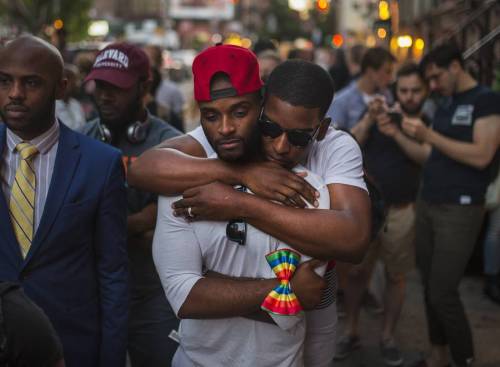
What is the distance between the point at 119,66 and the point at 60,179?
3.89ft

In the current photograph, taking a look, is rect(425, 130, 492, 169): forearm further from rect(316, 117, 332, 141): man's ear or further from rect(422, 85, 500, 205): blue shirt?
rect(316, 117, 332, 141): man's ear

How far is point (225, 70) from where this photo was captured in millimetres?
2447

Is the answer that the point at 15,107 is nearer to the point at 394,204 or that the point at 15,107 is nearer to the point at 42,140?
the point at 42,140

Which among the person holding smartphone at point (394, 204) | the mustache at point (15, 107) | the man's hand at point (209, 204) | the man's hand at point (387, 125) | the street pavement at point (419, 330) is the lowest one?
the street pavement at point (419, 330)

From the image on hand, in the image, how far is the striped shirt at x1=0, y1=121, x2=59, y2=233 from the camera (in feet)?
9.55

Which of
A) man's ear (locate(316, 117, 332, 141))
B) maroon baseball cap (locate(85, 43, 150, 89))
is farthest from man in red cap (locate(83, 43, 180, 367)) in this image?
man's ear (locate(316, 117, 332, 141))

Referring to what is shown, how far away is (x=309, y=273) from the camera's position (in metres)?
2.43

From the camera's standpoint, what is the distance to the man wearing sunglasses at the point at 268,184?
8.00ft

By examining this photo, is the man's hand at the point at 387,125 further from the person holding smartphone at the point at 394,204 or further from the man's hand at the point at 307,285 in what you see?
the man's hand at the point at 307,285

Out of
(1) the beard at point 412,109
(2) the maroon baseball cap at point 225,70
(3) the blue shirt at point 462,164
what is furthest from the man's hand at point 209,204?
(1) the beard at point 412,109

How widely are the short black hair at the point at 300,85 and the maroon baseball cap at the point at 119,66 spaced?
1529 mm

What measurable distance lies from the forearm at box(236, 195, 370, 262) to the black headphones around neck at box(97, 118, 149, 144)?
5.25 feet

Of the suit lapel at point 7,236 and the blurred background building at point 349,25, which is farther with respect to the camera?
the blurred background building at point 349,25

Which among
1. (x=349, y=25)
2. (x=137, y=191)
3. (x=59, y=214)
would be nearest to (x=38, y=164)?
(x=59, y=214)
